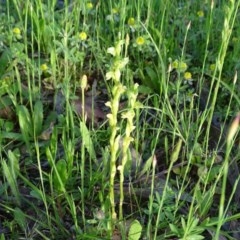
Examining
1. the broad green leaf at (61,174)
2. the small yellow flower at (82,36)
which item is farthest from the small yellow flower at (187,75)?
the broad green leaf at (61,174)

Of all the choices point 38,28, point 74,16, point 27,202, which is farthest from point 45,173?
point 74,16

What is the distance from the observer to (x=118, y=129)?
1.43 meters

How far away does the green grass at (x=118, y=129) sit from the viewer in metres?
1.37

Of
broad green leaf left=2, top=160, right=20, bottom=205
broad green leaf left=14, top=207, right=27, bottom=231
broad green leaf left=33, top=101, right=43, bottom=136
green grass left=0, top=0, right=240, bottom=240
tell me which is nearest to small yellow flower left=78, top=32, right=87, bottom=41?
green grass left=0, top=0, right=240, bottom=240

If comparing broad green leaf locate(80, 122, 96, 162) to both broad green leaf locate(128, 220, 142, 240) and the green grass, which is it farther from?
broad green leaf locate(128, 220, 142, 240)

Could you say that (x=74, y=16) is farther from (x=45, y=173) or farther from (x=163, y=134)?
(x=45, y=173)

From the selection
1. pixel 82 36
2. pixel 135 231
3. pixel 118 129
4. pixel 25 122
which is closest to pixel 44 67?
pixel 82 36

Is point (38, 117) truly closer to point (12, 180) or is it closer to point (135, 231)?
point (12, 180)

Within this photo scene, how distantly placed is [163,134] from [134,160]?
182mm

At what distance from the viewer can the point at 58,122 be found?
1.77 meters

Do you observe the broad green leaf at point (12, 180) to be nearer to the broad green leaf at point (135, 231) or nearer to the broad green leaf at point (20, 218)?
the broad green leaf at point (20, 218)

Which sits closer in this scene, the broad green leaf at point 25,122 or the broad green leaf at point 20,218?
the broad green leaf at point 20,218

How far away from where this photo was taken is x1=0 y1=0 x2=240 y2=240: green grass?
4.50ft

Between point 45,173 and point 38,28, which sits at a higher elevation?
point 38,28
